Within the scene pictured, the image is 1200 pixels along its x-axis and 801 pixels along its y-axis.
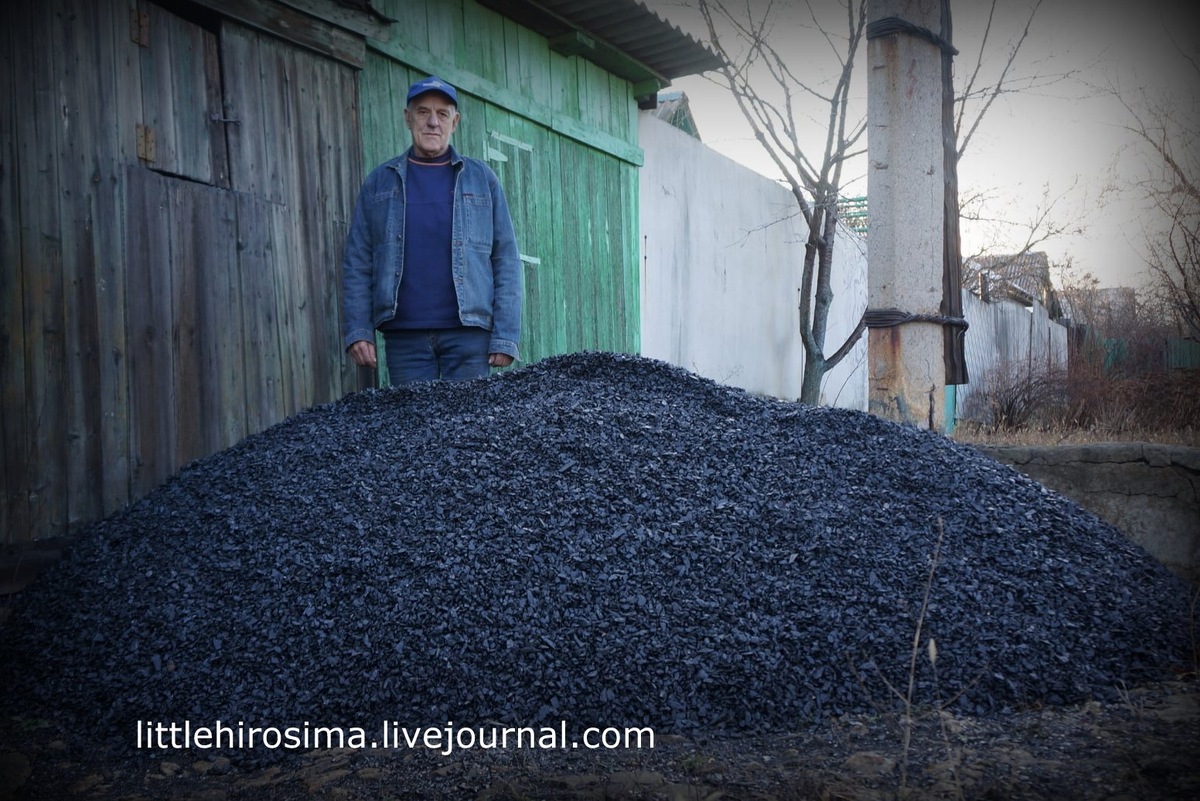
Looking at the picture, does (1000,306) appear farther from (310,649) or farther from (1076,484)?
(310,649)

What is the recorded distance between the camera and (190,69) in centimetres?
301

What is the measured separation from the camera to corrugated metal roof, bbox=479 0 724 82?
15.2 ft

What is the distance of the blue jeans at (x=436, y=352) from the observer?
315cm

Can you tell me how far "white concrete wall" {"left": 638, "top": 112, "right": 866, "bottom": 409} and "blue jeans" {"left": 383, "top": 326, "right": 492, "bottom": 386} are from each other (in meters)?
2.82

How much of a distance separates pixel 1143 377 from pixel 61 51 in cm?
523

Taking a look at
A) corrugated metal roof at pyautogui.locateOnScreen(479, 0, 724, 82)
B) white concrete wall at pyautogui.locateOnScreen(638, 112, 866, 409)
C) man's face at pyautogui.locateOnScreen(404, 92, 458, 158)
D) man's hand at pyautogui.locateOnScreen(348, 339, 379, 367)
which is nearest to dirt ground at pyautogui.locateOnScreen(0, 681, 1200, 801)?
man's hand at pyautogui.locateOnScreen(348, 339, 379, 367)

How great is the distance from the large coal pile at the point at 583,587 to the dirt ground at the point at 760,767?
8 cm

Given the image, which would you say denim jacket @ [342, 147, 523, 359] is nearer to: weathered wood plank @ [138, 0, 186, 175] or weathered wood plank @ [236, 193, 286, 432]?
weathered wood plank @ [236, 193, 286, 432]

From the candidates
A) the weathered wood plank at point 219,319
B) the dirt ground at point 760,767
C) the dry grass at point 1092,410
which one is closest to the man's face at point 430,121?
the weathered wood plank at point 219,319

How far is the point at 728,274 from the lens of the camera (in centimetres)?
707

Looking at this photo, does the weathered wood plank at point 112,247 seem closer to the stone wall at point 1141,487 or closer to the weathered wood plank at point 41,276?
the weathered wood plank at point 41,276

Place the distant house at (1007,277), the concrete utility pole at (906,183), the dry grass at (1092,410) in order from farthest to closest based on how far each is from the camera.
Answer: the distant house at (1007,277) < the dry grass at (1092,410) < the concrete utility pole at (906,183)

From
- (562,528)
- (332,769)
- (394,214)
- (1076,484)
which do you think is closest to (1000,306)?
(1076,484)

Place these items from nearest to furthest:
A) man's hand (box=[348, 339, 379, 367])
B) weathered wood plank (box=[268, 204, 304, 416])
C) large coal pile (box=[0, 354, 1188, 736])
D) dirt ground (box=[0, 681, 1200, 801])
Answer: dirt ground (box=[0, 681, 1200, 801]) < large coal pile (box=[0, 354, 1188, 736]) < man's hand (box=[348, 339, 379, 367]) < weathered wood plank (box=[268, 204, 304, 416])
